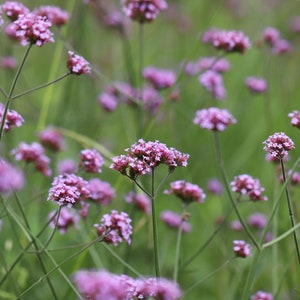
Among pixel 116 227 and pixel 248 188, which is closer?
pixel 116 227

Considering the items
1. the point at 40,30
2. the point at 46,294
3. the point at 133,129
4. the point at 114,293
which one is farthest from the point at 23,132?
the point at 114,293

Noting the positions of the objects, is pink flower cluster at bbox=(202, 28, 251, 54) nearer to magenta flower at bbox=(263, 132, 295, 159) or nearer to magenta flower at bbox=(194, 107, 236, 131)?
magenta flower at bbox=(194, 107, 236, 131)

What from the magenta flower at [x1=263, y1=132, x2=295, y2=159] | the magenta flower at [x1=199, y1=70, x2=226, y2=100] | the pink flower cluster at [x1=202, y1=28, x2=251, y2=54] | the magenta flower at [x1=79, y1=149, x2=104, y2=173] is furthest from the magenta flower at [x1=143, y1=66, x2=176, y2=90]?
the magenta flower at [x1=263, y1=132, x2=295, y2=159]

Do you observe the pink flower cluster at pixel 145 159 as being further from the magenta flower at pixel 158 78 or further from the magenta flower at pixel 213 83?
the magenta flower at pixel 158 78

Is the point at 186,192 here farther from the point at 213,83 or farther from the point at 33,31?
the point at 213,83

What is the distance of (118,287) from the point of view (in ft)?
3.72

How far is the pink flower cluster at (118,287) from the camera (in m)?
1.09

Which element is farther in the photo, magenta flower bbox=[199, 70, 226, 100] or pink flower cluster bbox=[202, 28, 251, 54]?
magenta flower bbox=[199, 70, 226, 100]

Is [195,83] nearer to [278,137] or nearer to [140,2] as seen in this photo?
[140,2]

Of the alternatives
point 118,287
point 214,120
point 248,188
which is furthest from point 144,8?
point 118,287

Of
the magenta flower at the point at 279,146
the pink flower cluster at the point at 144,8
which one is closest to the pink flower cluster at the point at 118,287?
the magenta flower at the point at 279,146

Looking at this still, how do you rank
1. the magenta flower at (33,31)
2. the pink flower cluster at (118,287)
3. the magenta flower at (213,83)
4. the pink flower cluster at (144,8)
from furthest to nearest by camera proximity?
the magenta flower at (213,83)
the pink flower cluster at (144,8)
the magenta flower at (33,31)
the pink flower cluster at (118,287)

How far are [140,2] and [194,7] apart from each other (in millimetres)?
3389

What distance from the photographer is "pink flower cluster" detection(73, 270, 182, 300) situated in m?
1.09
